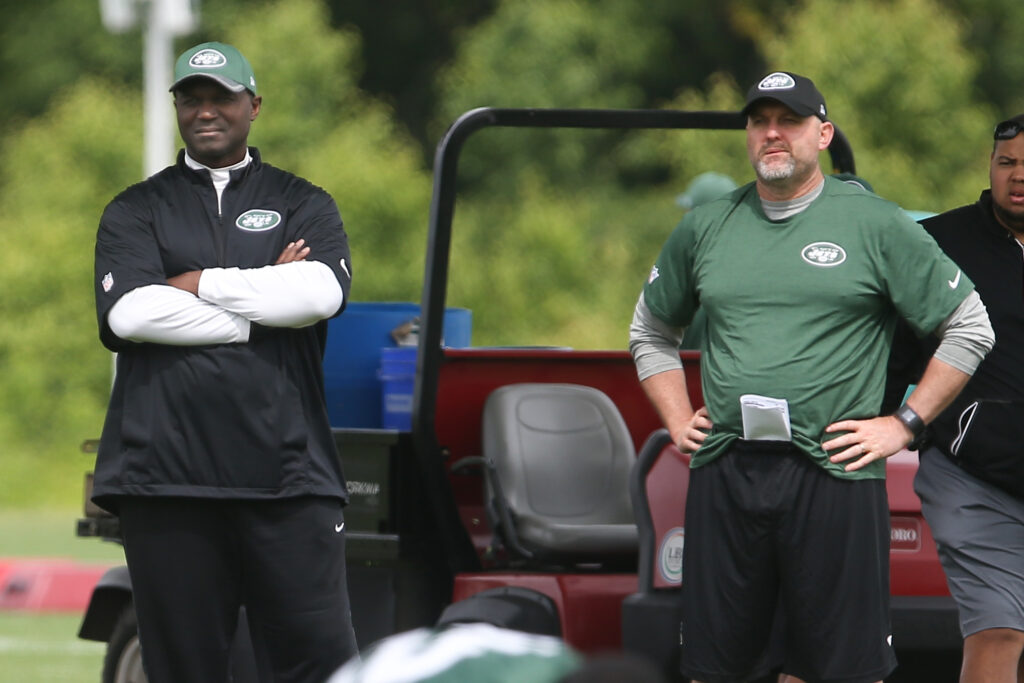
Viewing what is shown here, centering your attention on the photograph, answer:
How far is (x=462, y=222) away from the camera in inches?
973

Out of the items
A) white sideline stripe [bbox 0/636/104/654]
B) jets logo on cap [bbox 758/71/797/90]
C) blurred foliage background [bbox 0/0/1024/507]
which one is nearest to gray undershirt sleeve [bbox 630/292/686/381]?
jets logo on cap [bbox 758/71/797/90]

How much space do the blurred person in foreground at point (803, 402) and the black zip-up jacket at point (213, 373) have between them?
92 cm

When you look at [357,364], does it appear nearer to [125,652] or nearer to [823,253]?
[125,652]

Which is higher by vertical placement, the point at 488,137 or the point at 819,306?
the point at 488,137

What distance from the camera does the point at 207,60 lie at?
4.67 meters

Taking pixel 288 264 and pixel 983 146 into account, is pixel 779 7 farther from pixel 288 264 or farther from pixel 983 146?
pixel 288 264

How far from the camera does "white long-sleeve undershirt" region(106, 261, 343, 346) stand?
14.6 feet

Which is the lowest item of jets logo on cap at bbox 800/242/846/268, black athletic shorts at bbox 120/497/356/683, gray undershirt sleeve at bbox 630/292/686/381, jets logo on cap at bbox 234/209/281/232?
black athletic shorts at bbox 120/497/356/683

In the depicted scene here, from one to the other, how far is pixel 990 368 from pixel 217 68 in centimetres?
205

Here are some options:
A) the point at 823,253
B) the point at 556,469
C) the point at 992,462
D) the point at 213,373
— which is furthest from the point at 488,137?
the point at 213,373

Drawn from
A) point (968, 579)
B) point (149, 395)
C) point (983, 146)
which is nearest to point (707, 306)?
point (968, 579)

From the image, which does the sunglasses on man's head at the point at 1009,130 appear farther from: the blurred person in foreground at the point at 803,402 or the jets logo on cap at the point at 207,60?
the jets logo on cap at the point at 207,60

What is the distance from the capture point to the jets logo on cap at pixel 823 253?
4570mm

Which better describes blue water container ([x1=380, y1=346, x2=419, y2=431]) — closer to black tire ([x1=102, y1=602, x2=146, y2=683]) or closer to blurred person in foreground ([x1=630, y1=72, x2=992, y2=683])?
black tire ([x1=102, y1=602, x2=146, y2=683])
